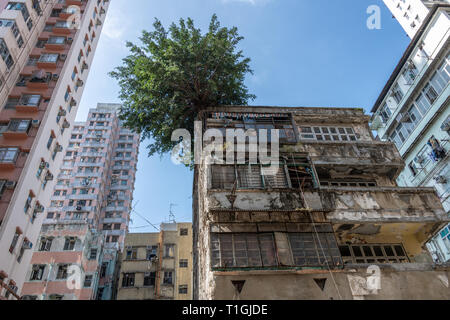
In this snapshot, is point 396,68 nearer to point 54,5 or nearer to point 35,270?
point 54,5

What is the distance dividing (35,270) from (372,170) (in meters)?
30.3

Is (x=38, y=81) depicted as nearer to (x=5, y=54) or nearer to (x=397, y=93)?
(x=5, y=54)

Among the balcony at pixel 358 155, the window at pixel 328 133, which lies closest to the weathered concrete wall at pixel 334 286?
the balcony at pixel 358 155

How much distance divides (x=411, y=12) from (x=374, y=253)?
35099 millimetres

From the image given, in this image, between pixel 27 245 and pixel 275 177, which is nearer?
pixel 275 177

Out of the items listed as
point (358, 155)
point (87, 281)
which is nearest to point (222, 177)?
point (358, 155)

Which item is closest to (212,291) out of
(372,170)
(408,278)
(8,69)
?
(408,278)

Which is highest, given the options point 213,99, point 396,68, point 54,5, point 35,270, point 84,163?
point 84,163

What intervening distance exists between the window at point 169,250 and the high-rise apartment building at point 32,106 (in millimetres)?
14012

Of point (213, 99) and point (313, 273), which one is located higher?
point (213, 99)

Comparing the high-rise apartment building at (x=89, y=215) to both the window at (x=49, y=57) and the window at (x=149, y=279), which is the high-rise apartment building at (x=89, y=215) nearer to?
the window at (x=149, y=279)

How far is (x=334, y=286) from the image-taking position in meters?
11.2

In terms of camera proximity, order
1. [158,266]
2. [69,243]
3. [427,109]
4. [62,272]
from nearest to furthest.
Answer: [427,109]
[62,272]
[69,243]
[158,266]

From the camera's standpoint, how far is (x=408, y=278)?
38.4ft
